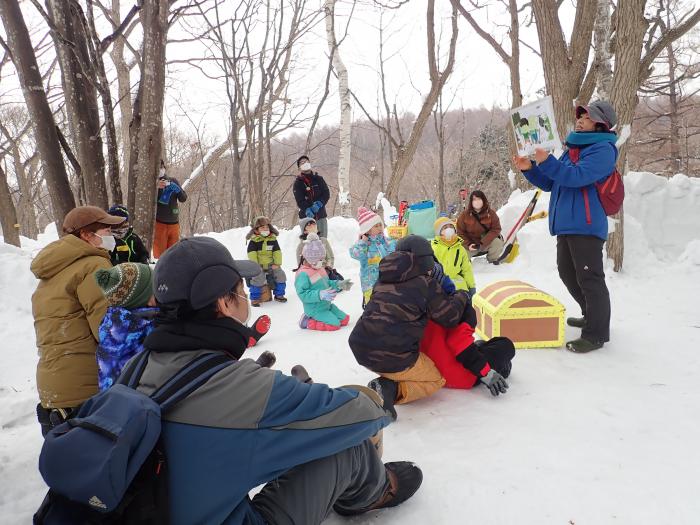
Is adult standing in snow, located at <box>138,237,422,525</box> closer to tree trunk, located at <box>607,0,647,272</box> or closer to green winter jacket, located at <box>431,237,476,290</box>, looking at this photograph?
green winter jacket, located at <box>431,237,476,290</box>

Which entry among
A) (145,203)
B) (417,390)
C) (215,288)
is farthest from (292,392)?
(145,203)

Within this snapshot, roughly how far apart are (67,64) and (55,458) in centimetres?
229

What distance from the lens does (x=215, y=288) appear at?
1345mm

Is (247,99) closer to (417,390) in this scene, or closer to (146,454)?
(417,390)

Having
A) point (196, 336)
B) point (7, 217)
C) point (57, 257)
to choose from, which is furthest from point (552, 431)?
point (7, 217)

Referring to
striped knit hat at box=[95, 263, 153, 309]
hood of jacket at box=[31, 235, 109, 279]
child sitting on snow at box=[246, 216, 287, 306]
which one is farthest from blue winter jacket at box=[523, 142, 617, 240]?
child sitting on snow at box=[246, 216, 287, 306]

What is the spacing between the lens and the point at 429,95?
354 inches

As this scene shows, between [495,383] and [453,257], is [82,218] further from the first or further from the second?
[453,257]

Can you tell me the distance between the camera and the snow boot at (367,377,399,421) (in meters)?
2.57

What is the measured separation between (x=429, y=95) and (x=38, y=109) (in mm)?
7865

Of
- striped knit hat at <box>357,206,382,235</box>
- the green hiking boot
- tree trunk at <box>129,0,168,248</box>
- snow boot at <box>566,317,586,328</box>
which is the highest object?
tree trunk at <box>129,0,168,248</box>

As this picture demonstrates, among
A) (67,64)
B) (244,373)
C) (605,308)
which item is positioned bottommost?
(605,308)

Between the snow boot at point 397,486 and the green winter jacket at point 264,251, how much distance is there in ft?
16.0

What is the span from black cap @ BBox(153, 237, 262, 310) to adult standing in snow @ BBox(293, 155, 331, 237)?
5910 millimetres
